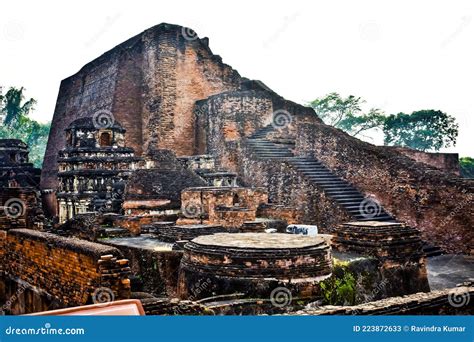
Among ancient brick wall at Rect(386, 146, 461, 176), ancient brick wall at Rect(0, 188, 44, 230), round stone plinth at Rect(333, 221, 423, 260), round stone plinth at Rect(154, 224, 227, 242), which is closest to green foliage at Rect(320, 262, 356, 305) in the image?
round stone plinth at Rect(333, 221, 423, 260)

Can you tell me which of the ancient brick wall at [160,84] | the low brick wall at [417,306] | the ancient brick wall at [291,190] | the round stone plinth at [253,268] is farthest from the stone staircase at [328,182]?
the low brick wall at [417,306]

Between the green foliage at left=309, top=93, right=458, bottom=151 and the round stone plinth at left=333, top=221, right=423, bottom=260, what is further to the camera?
the green foliage at left=309, top=93, right=458, bottom=151

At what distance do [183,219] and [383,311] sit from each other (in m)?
6.90

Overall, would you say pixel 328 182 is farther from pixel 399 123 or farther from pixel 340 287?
pixel 399 123

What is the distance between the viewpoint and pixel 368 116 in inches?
1314

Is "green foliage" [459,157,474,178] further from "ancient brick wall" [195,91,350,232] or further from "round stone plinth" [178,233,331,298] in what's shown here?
"round stone plinth" [178,233,331,298]

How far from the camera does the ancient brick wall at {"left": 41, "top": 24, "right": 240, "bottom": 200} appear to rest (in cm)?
1933

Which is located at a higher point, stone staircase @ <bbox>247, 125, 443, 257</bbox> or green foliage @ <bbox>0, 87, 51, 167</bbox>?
green foliage @ <bbox>0, 87, 51, 167</bbox>

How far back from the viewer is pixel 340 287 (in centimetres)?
666

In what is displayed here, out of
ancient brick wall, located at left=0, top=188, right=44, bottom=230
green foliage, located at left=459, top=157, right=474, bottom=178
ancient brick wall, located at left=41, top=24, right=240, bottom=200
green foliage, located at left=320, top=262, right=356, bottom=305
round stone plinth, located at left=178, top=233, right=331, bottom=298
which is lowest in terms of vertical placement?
green foliage, located at left=320, top=262, right=356, bottom=305

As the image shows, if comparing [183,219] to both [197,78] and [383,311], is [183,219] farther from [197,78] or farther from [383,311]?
[197,78]

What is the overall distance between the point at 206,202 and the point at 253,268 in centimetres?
496

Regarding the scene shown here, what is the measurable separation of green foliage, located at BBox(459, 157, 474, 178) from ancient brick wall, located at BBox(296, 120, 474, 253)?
16052 mm

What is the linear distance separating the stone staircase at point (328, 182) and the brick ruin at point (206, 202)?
60 millimetres
